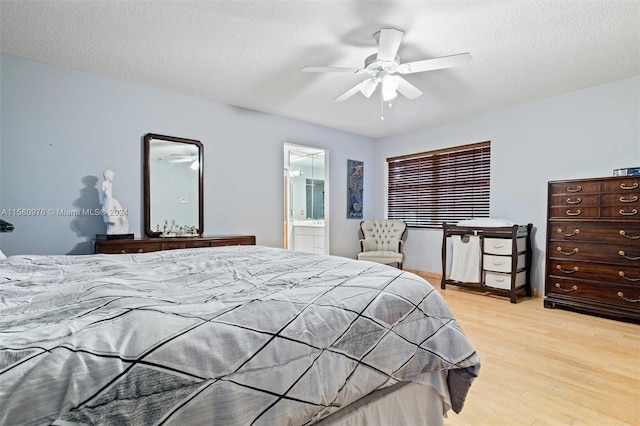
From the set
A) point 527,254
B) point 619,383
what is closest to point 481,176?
point 527,254

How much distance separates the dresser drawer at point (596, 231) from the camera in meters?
2.99

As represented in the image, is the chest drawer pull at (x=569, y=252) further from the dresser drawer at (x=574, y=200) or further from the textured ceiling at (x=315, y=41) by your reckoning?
the textured ceiling at (x=315, y=41)

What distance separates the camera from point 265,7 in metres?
2.16

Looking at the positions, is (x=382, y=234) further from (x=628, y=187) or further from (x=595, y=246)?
(x=628, y=187)

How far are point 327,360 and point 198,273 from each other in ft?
2.67

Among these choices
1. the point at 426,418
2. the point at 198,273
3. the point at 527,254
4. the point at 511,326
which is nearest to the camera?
the point at 426,418

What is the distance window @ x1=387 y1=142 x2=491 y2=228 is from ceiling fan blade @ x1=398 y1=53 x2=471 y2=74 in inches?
97.4

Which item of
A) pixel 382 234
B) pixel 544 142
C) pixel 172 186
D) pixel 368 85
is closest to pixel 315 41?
pixel 368 85

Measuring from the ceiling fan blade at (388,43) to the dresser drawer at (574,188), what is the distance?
7.80 feet

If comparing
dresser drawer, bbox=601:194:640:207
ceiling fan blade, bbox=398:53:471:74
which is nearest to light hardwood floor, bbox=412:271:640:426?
dresser drawer, bbox=601:194:640:207

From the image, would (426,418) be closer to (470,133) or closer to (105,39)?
(105,39)

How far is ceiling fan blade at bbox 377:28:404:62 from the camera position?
7.12ft

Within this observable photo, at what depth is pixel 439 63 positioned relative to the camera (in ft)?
7.90

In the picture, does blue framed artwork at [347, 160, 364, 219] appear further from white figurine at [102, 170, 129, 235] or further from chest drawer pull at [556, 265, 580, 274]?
white figurine at [102, 170, 129, 235]
